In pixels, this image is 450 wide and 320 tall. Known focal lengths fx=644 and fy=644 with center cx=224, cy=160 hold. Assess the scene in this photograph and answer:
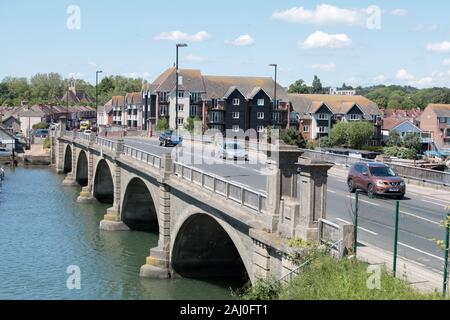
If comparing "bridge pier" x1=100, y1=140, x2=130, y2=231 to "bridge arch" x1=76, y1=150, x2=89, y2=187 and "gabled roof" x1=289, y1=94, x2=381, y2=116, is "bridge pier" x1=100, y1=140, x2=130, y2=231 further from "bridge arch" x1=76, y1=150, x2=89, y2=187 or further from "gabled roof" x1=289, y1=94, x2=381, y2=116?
"gabled roof" x1=289, y1=94, x2=381, y2=116

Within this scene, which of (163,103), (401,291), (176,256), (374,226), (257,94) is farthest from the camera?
(163,103)

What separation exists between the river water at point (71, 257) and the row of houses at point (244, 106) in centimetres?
4542

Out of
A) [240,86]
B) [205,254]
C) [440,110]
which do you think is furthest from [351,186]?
[440,110]

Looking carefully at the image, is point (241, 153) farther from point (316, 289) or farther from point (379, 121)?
point (379, 121)

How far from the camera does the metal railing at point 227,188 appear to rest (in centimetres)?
2025

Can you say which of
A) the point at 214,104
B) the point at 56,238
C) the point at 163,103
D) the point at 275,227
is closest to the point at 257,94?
the point at 214,104

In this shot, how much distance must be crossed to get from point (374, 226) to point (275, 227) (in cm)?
323

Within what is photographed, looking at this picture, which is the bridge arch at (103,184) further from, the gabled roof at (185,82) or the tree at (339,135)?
the gabled roof at (185,82)

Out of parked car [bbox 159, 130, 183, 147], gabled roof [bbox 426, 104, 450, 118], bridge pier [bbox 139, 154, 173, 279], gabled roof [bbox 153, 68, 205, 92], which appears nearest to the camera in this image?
bridge pier [bbox 139, 154, 173, 279]

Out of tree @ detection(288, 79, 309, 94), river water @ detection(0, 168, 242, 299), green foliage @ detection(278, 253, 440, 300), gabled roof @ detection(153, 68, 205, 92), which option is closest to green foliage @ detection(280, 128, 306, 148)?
river water @ detection(0, 168, 242, 299)

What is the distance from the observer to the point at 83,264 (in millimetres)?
34031

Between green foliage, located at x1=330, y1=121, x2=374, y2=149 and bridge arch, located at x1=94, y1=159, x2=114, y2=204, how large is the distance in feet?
132

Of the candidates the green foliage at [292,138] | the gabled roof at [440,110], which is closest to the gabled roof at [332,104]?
the gabled roof at [440,110]

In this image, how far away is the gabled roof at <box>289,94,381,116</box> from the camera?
342 ft
